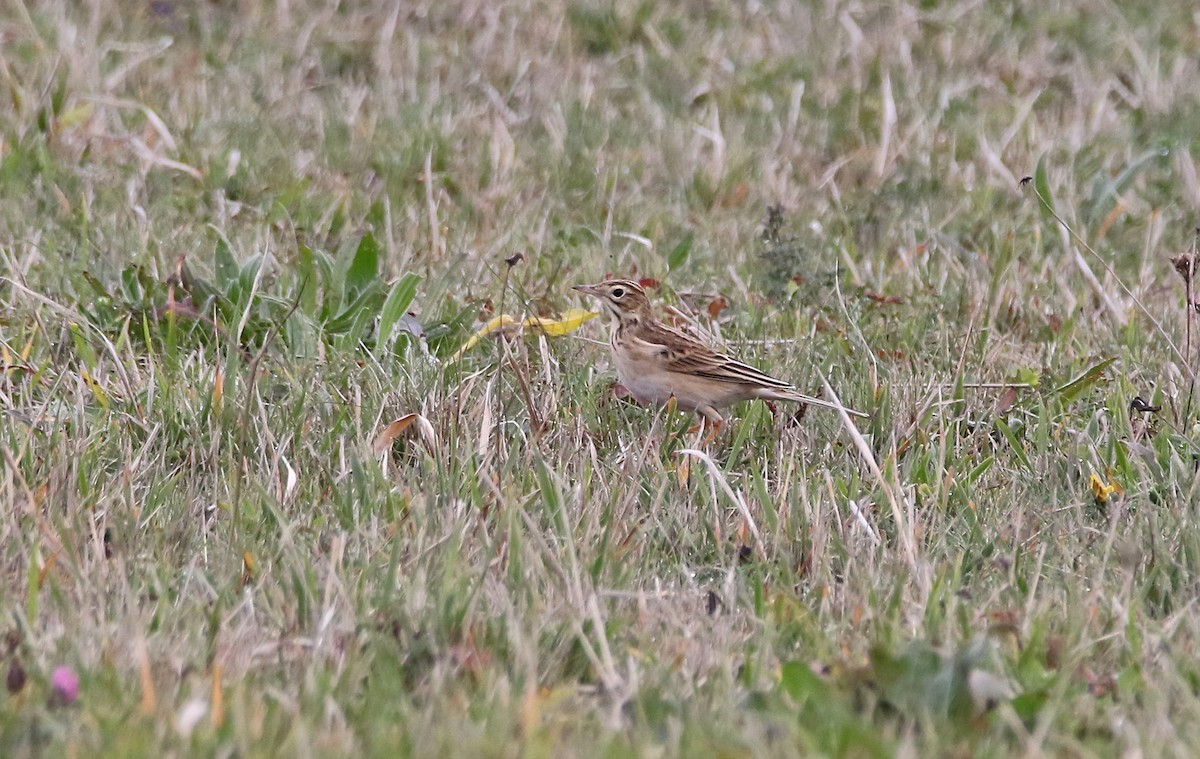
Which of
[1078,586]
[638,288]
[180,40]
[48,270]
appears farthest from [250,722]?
[180,40]

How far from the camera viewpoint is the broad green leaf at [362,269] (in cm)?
595

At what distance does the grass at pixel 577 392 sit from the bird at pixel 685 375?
124 millimetres

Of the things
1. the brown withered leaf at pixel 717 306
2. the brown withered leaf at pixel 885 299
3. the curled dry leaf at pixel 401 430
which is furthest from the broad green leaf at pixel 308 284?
the brown withered leaf at pixel 885 299

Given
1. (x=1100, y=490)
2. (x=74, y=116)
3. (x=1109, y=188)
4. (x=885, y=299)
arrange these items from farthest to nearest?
(x=74, y=116) → (x=1109, y=188) → (x=885, y=299) → (x=1100, y=490)

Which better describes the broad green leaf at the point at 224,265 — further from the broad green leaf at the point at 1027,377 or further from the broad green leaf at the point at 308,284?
the broad green leaf at the point at 1027,377

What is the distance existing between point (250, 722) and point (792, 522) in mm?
1742

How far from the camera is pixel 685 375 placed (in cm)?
542

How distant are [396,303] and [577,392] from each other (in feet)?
2.39

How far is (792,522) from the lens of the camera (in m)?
4.23

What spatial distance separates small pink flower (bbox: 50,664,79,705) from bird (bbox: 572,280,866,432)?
252 cm

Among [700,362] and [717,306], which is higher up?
[700,362]

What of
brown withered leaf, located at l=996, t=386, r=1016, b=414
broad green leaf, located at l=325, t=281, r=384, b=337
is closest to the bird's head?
broad green leaf, located at l=325, t=281, r=384, b=337

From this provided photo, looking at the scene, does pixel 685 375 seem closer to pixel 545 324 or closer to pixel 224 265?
pixel 545 324

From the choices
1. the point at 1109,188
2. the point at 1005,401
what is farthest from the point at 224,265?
the point at 1109,188
